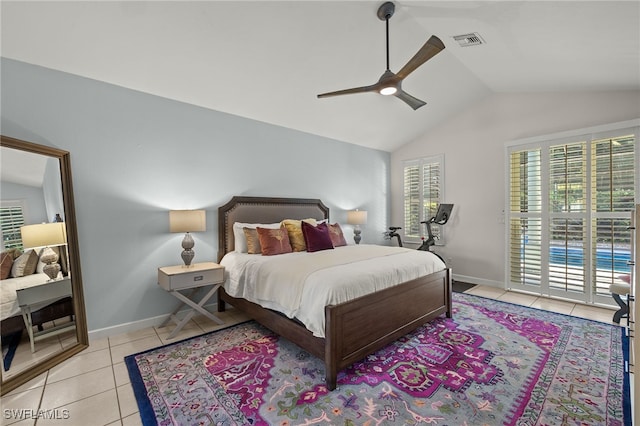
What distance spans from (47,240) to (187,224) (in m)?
1.15

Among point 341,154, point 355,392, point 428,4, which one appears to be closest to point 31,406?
point 355,392

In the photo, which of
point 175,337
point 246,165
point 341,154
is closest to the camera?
point 175,337

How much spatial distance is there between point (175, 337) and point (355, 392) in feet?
6.60

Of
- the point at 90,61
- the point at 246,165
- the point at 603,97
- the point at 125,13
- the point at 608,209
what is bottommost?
the point at 608,209

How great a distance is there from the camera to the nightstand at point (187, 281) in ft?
9.61

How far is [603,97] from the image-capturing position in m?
3.69

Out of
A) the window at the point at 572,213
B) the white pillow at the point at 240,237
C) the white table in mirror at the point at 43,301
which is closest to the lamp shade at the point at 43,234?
the white table in mirror at the point at 43,301

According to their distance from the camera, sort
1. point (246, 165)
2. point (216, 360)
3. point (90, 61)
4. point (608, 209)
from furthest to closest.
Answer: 1. point (246, 165)
2. point (608, 209)
3. point (90, 61)
4. point (216, 360)

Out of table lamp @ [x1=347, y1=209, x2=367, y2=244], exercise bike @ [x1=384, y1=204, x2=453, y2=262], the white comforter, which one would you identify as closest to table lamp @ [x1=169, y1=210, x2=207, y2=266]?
the white comforter

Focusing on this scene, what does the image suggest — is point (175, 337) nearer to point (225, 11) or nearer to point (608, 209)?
point (225, 11)

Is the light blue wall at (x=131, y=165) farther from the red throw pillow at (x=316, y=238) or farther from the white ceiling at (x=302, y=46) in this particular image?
the red throw pillow at (x=316, y=238)

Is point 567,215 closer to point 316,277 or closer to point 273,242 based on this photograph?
point 316,277

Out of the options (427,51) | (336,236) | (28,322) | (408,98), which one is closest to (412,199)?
(336,236)

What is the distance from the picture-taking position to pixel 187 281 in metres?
3.01
